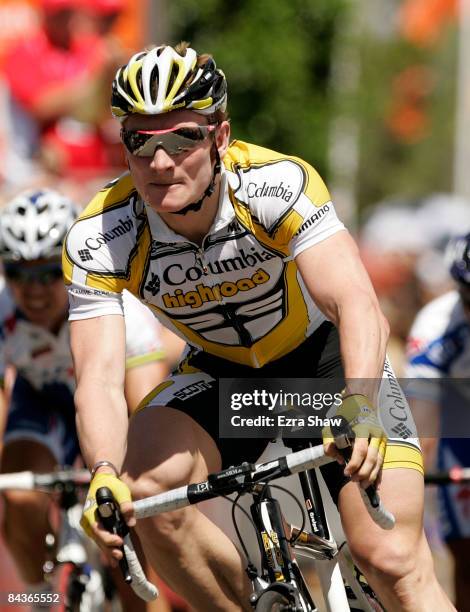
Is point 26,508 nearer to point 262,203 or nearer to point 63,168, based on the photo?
point 262,203

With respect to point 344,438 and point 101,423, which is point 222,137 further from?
point 344,438

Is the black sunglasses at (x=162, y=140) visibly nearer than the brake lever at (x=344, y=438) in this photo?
No

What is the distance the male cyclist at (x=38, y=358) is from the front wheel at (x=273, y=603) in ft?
7.63

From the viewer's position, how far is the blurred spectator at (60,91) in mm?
10625

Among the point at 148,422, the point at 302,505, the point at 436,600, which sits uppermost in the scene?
the point at 148,422

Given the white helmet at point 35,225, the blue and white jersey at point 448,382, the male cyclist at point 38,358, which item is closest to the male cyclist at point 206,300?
the male cyclist at point 38,358

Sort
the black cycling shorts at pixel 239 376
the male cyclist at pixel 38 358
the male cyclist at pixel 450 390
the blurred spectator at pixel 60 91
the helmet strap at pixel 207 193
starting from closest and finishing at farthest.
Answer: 1. the helmet strap at pixel 207 193
2. the black cycling shorts at pixel 239 376
3. the male cyclist at pixel 38 358
4. the male cyclist at pixel 450 390
5. the blurred spectator at pixel 60 91

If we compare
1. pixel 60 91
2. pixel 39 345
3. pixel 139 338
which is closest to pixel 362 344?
pixel 139 338

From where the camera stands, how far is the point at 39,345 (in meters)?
7.18

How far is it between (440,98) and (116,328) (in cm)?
4977

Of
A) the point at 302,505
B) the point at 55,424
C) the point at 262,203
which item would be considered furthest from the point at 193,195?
the point at 55,424

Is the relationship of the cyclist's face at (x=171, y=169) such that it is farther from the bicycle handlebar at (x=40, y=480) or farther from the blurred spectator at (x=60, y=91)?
the blurred spectator at (x=60, y=91)

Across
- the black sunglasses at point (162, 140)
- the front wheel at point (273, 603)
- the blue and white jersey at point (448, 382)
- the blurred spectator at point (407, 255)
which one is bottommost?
the front wheel at point (273, 603)

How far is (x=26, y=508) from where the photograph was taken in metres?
7.18
